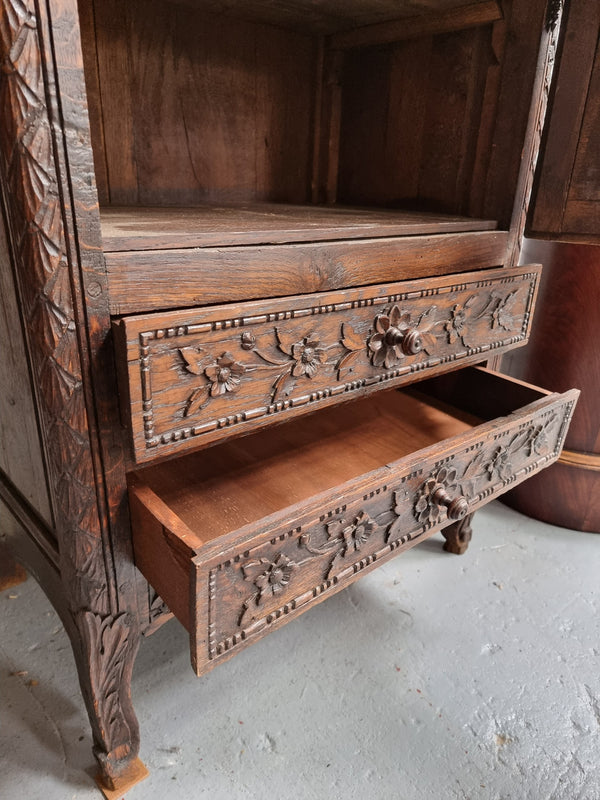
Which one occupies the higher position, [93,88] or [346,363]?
[93,88]

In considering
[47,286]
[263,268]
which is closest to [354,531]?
[263,268]

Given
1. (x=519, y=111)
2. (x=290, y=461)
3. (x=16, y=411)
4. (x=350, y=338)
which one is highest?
(x=519, y=111)

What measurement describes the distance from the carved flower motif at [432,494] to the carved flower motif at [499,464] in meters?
0.09

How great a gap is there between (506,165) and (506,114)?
8cm

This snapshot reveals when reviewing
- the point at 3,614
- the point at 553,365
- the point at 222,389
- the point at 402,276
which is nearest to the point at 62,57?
the point at 222,389

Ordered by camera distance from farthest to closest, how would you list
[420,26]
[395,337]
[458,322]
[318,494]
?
[420,26] < [458,322] < [395,337] < [318,494]

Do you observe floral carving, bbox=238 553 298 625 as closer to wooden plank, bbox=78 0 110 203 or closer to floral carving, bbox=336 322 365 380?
floral carving, bbox=336 322 365 380

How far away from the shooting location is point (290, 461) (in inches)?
36.3

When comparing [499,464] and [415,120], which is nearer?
[499,464]

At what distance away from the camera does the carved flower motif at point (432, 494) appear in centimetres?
78

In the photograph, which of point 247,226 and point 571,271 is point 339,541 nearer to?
point 247,226

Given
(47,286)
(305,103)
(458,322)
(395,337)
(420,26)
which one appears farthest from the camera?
(305,103)

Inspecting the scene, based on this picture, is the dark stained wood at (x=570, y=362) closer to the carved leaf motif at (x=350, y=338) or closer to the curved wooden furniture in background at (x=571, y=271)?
the curved wooden furniture in background at (x=571, y=271)

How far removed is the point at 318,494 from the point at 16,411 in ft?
1.33
